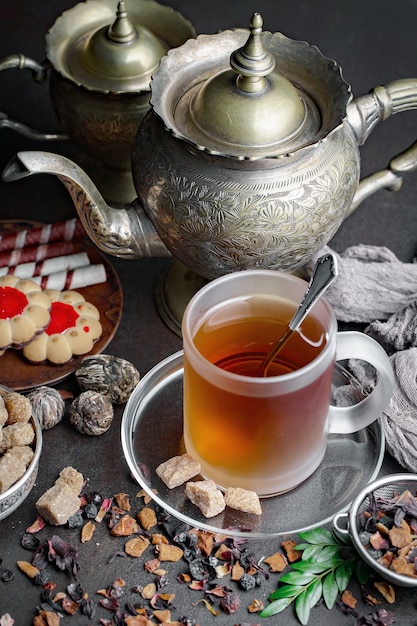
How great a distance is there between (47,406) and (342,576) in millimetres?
393

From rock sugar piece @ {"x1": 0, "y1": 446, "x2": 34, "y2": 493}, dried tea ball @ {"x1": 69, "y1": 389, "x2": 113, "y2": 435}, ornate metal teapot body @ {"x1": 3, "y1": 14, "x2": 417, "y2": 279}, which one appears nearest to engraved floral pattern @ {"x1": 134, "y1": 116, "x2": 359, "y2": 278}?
ornate metal teapot body @ {"x1": 3, "y1": 14, "x2": 417, "y2": 279}

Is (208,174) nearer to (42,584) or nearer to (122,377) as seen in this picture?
(122,377)

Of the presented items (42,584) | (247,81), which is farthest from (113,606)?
(247,81)

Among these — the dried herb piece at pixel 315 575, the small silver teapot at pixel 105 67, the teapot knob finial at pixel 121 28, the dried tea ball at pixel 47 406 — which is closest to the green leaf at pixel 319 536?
the dried herb piece at pixel 315 575

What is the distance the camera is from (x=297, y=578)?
3.18ft

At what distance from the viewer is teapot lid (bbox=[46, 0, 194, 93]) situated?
129cm

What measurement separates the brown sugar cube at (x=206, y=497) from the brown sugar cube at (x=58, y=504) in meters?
0.13

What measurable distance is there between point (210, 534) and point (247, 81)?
1.67 feet

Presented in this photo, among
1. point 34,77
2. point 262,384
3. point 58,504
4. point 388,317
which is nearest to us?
point 262,384

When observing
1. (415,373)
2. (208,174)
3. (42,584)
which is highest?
(208,174)

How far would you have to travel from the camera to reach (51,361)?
1174mm

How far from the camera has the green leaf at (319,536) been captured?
1.00 metres

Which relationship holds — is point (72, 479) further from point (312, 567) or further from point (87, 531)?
point (312, 567)

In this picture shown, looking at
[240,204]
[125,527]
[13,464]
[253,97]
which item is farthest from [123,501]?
[253,97]
